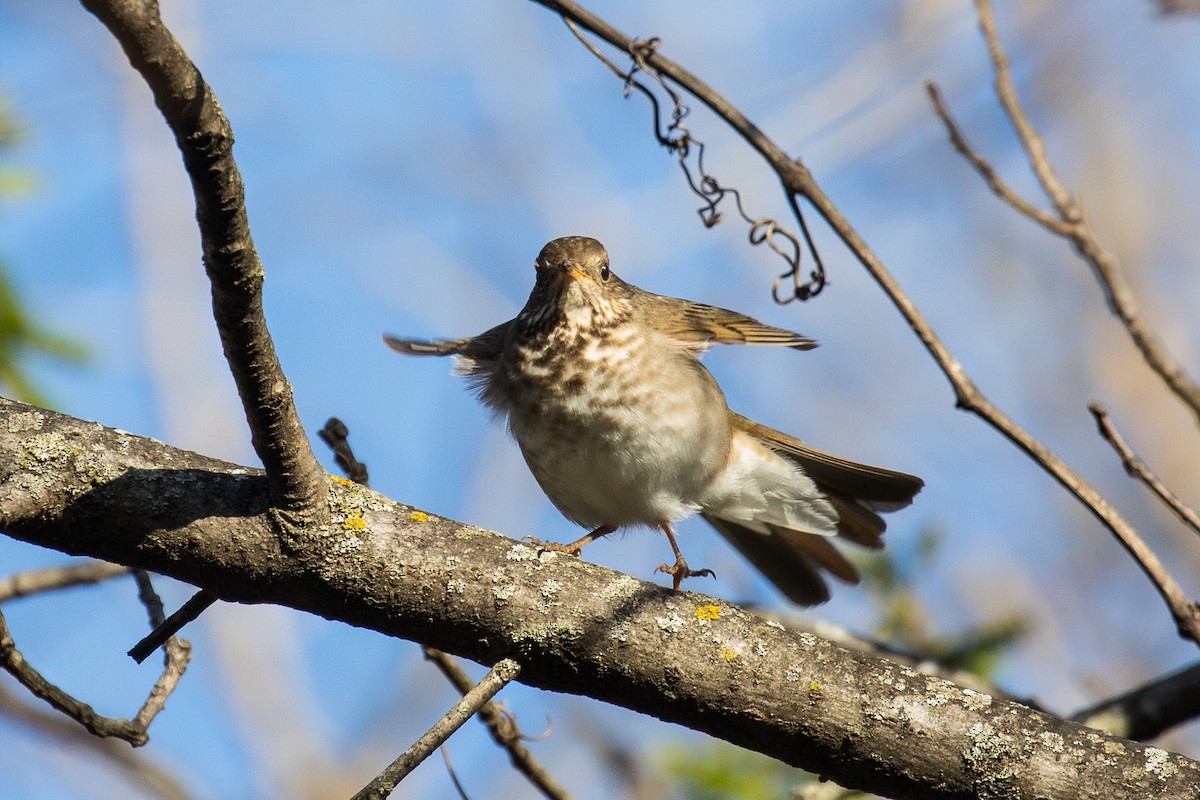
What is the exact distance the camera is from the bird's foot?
4.25 m

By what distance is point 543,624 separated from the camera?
106 inches

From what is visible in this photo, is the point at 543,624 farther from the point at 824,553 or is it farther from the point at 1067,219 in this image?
the point at 824,553

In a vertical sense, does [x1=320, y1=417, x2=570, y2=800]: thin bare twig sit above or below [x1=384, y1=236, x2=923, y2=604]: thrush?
below

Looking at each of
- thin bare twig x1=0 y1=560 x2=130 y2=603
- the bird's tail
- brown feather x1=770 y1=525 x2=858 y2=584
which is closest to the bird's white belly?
the bird's tail

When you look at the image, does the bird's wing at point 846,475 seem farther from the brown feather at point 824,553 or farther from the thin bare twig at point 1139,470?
the thin bare twig at point 1139,470

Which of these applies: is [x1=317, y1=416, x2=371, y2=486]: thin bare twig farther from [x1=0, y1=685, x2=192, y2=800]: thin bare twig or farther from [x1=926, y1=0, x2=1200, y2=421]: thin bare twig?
[x1=926, y1=0, x2=1200, y2=421]: thin bare twig

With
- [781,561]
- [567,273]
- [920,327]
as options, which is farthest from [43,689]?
[781,561]

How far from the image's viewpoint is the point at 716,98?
329 cm

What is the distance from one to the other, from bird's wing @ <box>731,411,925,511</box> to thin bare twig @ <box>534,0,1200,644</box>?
1.42 meters

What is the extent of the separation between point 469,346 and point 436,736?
3.00 metres

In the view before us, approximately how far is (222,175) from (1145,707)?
3177mm

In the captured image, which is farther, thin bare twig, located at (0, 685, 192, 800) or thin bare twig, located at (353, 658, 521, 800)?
thin bare twig, located at (0, 685, 192, 800)

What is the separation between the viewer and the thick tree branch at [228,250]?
174 centimetres

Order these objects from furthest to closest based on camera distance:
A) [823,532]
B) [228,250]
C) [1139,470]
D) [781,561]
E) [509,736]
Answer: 1. [781,561]
2. [823,532]
3. [509,736]
4. [1139,470]
5. [228,250]
